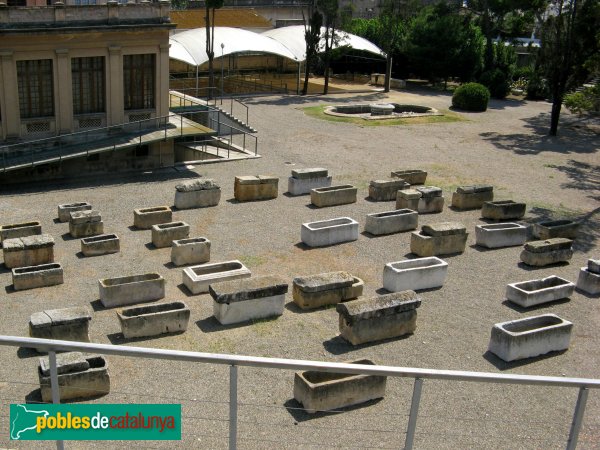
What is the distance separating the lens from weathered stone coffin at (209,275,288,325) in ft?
49.5

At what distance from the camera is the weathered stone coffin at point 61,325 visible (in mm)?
13719

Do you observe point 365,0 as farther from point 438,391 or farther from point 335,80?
point 438,391

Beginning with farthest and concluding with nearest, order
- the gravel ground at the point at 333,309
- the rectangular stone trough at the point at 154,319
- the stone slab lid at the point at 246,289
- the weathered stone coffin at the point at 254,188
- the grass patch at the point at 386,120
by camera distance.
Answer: the grass patch at the point at 386,120 → the weathered stone coffin at the point at 254,188 → the stone slab lid at the point at 246,289 → the rectangular stone trough at the point at 154,319 → the gravel ground at the point at 333,309

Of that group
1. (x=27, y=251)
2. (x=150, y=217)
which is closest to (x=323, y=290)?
(x=150, y=217)

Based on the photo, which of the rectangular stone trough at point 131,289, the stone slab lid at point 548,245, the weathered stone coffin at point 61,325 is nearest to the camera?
the weathered stone coffin at point 61,325

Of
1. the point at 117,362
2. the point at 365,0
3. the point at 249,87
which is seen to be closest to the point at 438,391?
the point at 117,362

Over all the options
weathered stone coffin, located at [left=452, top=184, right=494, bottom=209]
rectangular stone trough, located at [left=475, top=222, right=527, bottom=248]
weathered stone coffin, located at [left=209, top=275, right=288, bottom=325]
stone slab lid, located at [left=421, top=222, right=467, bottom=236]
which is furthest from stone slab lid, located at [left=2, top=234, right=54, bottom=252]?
weathered stone coffin, located at [left=452, top=184, right=494, bottom=209]

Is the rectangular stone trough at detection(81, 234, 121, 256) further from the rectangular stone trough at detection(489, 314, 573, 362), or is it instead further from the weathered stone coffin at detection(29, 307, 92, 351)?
the rectangular stone trough at detection(489, 314, 573, 362)

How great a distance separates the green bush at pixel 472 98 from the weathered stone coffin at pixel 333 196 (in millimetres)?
20330

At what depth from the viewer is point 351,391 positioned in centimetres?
1207

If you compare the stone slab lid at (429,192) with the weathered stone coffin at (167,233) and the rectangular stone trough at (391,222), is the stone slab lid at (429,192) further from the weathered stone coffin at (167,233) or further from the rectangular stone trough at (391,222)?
the weathered stone coffin at (167,233)

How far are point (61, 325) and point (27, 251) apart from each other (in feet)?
15.7

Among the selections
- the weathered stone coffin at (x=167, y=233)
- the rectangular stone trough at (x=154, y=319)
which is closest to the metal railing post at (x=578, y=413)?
the rectangular stone trough at (x=154, y=319)

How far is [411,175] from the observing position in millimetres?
26922
